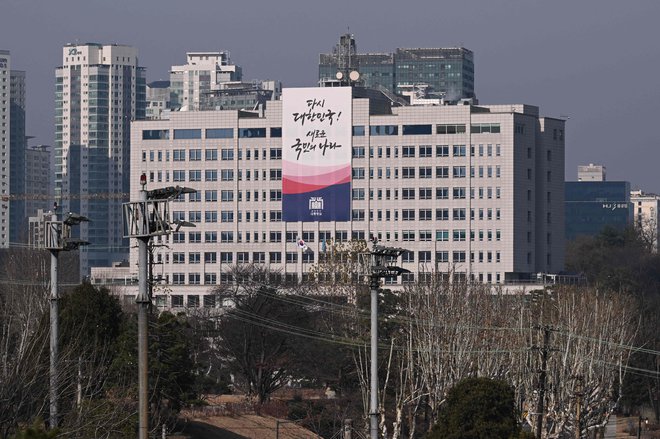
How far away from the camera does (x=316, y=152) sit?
7141 inches

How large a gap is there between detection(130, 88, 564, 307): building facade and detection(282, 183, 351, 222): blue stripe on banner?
2446mm

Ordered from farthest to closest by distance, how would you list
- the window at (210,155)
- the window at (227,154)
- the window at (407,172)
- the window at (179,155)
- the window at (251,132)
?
the window at (179,155) < the window at (210,155) < the window at (227,154) < the window at (251,132) < the window at (407,172)

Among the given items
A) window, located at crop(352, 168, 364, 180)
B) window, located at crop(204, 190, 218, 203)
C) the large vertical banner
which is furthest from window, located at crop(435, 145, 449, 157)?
window, located at crop(204, 190, 218, 203)

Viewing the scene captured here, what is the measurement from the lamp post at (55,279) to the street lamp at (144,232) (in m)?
12.9

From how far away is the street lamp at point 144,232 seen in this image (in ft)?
122

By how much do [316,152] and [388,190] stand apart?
1000 centimetres

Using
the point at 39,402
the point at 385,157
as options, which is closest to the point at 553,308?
the point at 39,402

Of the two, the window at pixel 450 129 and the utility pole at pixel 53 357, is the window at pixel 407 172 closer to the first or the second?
the window at pixel 450 129

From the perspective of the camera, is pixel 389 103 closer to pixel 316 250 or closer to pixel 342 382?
pixel 316 250

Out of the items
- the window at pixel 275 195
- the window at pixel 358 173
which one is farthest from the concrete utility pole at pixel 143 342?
the window at pixel 275 195

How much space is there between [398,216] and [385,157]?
6851 millimetres

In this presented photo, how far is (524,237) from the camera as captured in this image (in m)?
185

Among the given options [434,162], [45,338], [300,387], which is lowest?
[300,387]

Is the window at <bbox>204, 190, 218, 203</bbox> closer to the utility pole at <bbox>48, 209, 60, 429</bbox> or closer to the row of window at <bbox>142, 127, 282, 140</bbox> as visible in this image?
the row of window at <bbox>142, 127, 282, 140</bbox>
